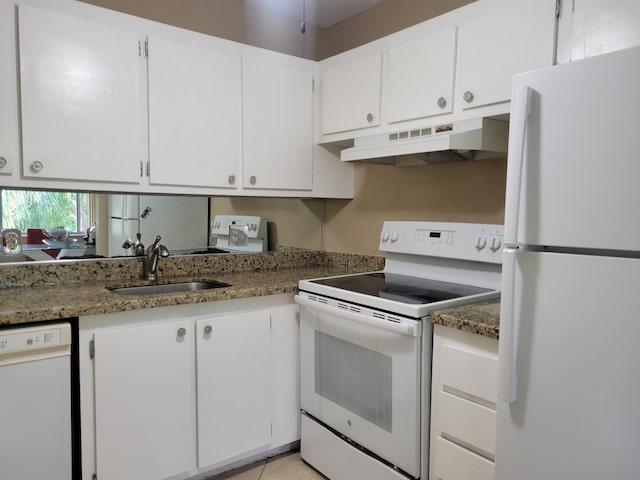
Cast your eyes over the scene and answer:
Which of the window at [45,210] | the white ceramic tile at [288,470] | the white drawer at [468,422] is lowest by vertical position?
the white ceramic tile at [288,470]

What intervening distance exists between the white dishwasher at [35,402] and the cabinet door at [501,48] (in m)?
1.81

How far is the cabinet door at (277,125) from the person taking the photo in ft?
7.79

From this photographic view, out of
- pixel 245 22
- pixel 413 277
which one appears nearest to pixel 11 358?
pixel 413 277

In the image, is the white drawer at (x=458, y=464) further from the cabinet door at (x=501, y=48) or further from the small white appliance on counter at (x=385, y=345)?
the cabinet door at (x=501, y=48)

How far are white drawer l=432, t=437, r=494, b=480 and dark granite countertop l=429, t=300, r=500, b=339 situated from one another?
43 centimetres

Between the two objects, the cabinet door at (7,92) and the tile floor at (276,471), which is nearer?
the cabinet door at (7,92)

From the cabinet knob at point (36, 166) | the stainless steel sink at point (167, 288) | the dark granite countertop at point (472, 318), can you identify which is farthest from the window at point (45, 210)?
the dark granite countertop at point (472, 318)

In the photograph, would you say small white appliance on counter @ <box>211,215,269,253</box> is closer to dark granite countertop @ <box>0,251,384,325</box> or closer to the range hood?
dark granite countertop @ <box>0,251,384,325</box>

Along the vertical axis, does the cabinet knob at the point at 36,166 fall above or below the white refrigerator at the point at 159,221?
above

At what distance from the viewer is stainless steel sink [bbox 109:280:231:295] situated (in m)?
2.15

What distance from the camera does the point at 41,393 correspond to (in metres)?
1.56

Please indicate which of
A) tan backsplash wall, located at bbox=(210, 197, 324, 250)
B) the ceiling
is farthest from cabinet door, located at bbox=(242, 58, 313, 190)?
the ceiling

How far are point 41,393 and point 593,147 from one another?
1.86 metres

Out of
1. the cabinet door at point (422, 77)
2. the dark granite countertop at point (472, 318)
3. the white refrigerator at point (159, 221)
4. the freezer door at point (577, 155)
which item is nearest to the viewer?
the freezer door at point (577, 155)
